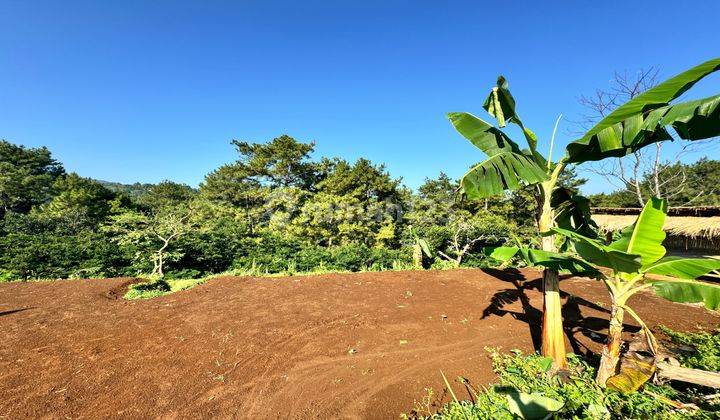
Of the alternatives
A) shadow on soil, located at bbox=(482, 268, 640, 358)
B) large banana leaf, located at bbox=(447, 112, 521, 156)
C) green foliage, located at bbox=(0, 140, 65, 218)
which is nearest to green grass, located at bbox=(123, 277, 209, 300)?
shadow on soil, located at bbox=(482, 268, 640, 358)

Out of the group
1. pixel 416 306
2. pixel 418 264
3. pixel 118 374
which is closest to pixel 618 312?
pixel 416 306

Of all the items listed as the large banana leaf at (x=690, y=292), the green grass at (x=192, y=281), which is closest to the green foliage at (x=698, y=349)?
the large banana leaf at (x=690, y=292)

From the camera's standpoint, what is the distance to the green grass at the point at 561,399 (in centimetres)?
264

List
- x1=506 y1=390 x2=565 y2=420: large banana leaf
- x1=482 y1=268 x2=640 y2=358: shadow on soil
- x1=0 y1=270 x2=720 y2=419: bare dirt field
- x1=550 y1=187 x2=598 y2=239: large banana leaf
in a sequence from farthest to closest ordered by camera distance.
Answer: x1=482 y1=268 x2=640 y2=358: shadow on soil < x1=550 y1=187 x2=598 y2=239: large banana leaf < x1=0 y1=270 x2=720 y2=419: bare dirt field < x1=506 y1=390 x2=565 y2=420: large banana leaf

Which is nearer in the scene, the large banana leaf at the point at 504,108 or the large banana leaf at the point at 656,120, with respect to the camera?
the large banana leaf at the point at 656,120

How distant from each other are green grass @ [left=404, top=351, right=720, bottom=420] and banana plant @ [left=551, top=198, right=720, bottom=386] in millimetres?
232

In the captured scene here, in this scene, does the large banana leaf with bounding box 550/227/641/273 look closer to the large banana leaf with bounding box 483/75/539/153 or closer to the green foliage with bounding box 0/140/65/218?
the large banana leaf with bounding box 483/75/539/153

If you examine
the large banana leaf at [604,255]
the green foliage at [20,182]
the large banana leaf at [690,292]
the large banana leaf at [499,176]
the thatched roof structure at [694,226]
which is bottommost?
the large banana leaf at [690,292]

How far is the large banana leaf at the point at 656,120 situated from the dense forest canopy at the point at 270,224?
6.39 ft

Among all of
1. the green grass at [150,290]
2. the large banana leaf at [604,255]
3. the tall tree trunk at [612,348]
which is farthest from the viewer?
the green grass at [150,290]

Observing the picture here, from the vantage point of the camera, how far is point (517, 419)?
8.63 ft

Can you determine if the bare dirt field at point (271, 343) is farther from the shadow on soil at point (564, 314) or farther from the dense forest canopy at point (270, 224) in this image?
the dense forest canopy at point (270, 224)

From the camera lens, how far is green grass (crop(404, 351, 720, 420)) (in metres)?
2.64

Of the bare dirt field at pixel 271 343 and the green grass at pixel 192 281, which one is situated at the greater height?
the green grass at pixel 192 281
